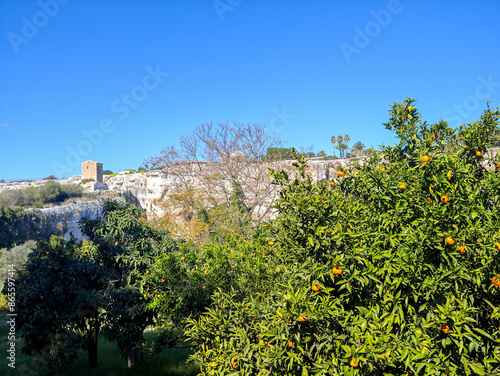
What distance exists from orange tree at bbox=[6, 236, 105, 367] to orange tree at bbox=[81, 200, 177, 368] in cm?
32

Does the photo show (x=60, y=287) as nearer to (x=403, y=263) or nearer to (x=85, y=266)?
(x=85, y=266)

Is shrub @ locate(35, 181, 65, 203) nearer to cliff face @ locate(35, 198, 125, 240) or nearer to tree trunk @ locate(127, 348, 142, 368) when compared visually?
cliff face @ locate(35, 198, 125, 240)

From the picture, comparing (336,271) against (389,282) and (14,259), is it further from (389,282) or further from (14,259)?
(14,259)

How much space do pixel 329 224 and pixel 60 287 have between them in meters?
4.97

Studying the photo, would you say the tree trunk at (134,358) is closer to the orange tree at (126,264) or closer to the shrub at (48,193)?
the orange tree at (126,264)

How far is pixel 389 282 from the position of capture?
2570 millimetres

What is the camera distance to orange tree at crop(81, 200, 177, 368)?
586cm

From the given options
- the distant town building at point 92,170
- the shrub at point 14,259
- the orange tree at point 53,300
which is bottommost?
the orange tree at point 53,300

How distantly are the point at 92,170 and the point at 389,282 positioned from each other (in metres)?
40.1

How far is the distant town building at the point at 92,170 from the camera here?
3781 cm

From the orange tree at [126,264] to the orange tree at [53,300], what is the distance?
316 millimetres

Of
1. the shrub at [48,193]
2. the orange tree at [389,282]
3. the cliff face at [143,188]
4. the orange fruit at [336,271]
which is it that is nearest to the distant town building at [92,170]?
the cliff face at [143,188]

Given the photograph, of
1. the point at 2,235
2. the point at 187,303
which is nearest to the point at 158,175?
the point at 2,235

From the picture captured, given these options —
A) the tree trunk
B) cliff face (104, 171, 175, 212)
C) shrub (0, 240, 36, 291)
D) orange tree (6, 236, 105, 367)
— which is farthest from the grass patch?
cliff face (104, 171, 175, 212)
